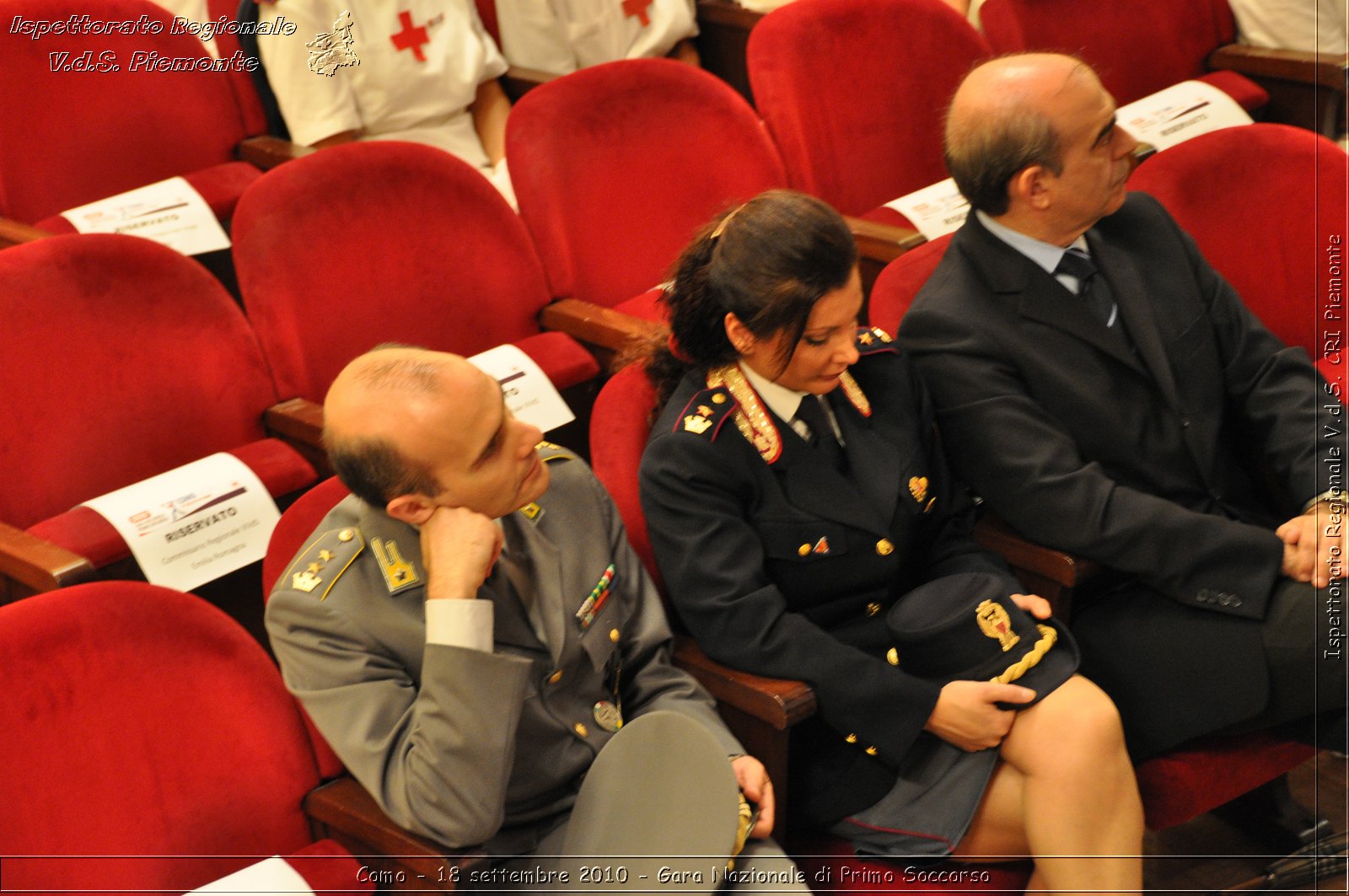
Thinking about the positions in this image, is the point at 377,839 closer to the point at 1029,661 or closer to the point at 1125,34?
the point at 1029,661

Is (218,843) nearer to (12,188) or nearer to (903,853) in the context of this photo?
(903,853)

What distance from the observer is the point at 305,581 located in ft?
3.95

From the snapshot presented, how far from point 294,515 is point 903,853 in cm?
68

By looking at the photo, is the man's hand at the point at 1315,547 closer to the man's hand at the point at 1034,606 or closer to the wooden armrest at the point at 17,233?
the man's hand at the point at 1034,606

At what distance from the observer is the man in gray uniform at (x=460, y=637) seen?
45.1 inches

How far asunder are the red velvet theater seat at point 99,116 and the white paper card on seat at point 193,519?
713 millimetres

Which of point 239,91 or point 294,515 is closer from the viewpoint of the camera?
point 294,515

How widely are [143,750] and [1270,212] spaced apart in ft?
5.20

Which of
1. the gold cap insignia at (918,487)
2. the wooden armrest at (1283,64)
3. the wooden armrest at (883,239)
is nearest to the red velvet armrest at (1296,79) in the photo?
the wooden armrest at (1283,64)

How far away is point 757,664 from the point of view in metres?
1.33

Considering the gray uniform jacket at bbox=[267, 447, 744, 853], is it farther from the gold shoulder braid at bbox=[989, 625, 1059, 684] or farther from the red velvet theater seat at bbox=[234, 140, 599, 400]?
the red velvet theater seat at bbox=[234, 140, 599, 400]

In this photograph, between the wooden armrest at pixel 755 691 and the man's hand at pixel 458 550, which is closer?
the man's hand at pixel 458 550

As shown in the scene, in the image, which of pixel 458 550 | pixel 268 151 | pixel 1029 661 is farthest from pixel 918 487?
pixel 268 151

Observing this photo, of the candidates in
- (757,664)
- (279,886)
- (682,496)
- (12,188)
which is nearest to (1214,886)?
(757,664)
